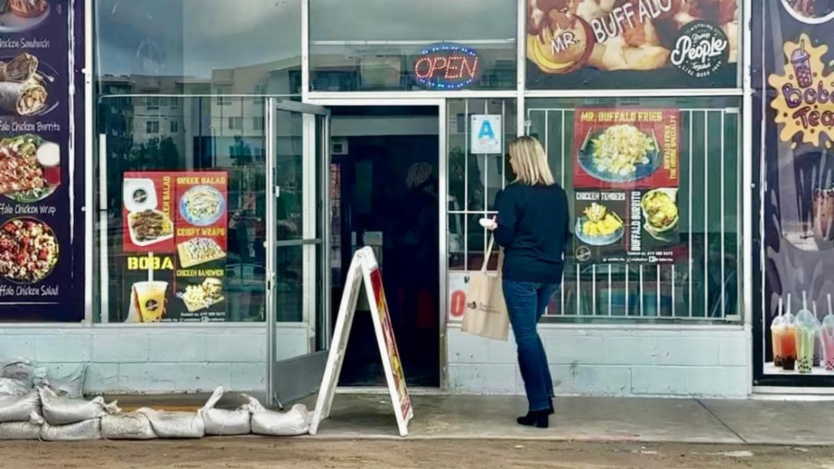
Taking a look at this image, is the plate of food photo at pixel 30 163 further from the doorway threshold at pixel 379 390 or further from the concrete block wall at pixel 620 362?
the concrete block wall at pixel 620 362

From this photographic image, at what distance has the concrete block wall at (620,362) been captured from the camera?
7.91 meters

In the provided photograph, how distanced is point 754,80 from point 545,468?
3641 mm

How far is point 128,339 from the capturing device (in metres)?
8.13

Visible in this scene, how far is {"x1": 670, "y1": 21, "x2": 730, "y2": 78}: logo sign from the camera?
7977 millimetres

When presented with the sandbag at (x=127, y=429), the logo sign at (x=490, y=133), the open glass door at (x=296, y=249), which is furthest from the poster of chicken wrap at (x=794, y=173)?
the sandbag at (x=127, y=429)

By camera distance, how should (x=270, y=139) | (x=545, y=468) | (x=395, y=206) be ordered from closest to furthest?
(x=545, y=468) → (x=270, y=139) → (x=395, y=206)

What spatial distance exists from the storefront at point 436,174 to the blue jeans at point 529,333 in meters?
1.09

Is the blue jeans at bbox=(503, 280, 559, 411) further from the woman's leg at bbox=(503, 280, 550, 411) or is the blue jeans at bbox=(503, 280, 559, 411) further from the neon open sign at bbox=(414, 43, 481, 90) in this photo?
the neon open sign at bbox=(414, 43, 481, 90)

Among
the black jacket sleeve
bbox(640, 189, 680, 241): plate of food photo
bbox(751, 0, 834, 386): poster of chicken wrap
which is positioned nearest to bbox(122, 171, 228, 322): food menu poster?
the black jacket sleeve

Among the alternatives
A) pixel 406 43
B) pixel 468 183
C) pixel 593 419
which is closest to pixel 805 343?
pixel 593 419

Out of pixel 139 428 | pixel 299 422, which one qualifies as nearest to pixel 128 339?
pixel 139 428

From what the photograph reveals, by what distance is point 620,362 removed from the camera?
7977 mm

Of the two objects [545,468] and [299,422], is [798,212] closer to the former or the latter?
[545,468]

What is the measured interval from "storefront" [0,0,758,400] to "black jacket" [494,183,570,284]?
120 centimetres
